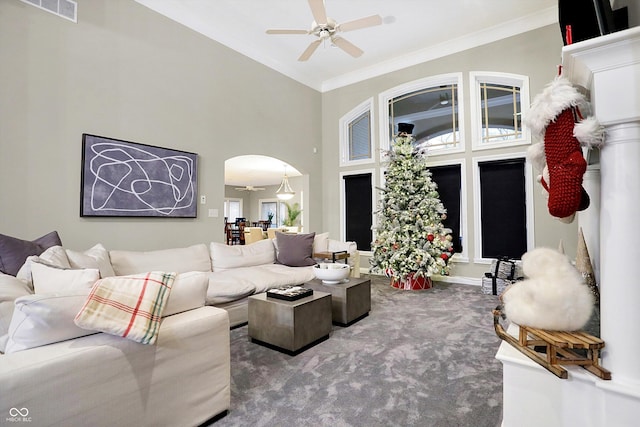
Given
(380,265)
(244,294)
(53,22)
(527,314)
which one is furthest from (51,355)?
(380,265)

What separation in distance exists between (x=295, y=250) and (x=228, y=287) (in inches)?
55.4

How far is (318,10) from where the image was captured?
3439 mm

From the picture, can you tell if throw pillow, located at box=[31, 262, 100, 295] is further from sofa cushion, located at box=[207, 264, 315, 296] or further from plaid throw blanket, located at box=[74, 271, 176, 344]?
sofa cushion, located at box=[207, 264, 315, 296]

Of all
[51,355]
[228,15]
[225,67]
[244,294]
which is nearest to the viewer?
[51,355]

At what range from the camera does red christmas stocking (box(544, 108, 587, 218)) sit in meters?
1.15

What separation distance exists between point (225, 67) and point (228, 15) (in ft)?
2.39

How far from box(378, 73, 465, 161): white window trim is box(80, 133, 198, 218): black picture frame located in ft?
10.6

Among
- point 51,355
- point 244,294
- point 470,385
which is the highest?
point 51,355

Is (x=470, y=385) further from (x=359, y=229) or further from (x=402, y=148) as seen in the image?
(x=359, y=229)

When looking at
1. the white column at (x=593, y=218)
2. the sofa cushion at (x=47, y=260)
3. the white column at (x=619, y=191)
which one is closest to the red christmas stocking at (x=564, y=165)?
the white column at (x=619, y=191)

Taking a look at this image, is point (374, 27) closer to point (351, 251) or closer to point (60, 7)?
point (351, 251)

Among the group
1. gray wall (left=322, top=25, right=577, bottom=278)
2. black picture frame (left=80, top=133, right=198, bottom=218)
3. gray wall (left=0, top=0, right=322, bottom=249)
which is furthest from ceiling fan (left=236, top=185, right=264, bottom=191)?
black picture frame (left=80, top=133, right=198, bottom=218)

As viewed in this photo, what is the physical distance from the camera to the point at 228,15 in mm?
4562

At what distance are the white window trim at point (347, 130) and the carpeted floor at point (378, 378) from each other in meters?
3.83
